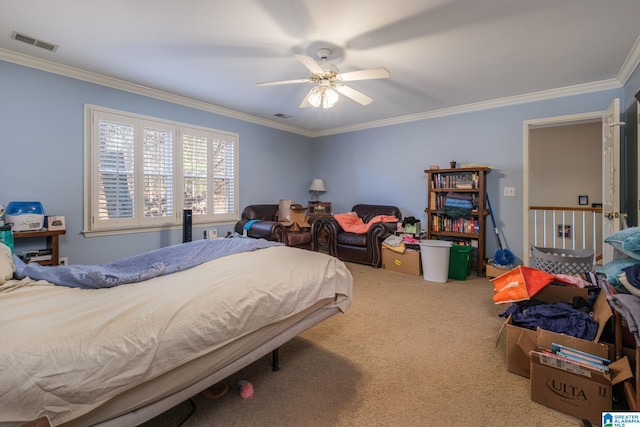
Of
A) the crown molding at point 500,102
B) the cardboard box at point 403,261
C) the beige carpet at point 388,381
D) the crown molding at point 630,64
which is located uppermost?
the crown molding at point 500,102

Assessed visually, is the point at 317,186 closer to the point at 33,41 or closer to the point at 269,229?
the point at 269,229

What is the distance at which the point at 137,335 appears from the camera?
1012 mm

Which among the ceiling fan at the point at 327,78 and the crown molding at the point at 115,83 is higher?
the crown molding at the point at 115,83

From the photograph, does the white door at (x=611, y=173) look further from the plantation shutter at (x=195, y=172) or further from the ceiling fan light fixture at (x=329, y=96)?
the plantation shutter at (x=195, y=172)

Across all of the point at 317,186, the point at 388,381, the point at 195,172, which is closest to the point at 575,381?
the point at 388,381

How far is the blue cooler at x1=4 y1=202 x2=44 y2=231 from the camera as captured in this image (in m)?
2.73

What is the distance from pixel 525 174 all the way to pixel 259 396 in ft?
13.9

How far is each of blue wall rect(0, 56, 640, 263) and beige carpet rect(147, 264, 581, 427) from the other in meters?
2.58

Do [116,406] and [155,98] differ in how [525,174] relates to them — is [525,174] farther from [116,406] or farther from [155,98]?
[155,98]

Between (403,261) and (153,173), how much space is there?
368 centimetres

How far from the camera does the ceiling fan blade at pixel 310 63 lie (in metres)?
2.29

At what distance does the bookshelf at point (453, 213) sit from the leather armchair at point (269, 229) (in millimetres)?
2002

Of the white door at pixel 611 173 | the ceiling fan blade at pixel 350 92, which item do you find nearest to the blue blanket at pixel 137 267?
the ceiling fan blade at pixel 350 92

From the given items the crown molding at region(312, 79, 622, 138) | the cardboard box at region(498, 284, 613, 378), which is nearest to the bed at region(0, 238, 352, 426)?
the cardboard box at region(498, 284, 613, 378)
